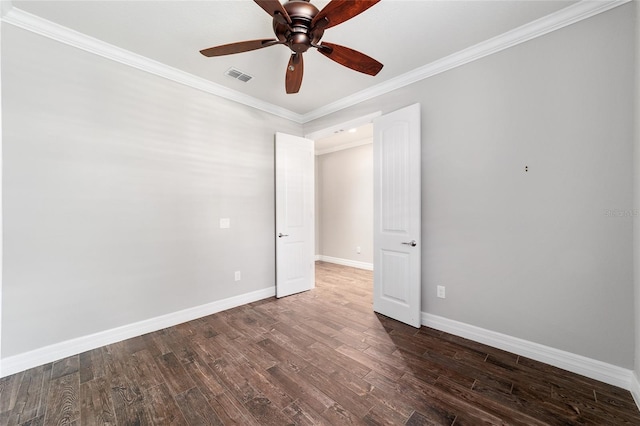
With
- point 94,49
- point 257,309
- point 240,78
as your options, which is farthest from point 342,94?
point 257,309

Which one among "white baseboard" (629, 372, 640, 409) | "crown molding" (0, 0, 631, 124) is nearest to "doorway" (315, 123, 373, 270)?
"crown molding" (0, 0, 631, 124)

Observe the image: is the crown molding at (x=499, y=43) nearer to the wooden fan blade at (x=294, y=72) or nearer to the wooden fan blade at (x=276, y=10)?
the wooden fan blade at (x=294, y=72)

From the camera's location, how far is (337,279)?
4.63m

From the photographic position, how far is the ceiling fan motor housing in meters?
1.55

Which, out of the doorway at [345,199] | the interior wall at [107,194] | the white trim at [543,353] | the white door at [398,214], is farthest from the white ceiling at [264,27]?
the white trim at [543,353]

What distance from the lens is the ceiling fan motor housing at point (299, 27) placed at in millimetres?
1555

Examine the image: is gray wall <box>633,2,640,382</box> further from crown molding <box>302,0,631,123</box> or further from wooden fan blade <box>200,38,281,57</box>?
wooden fan blade <box>200,38,281,57</box>

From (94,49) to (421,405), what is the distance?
12.8 ft

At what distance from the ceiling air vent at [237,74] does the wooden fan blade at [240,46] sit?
1029mm

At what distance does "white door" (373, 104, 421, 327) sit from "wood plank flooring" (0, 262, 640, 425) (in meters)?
0.38

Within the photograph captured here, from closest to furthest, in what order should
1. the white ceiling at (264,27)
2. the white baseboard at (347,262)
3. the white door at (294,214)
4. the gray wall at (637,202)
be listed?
the gray wall at (637,202) < the white ceiling at (264,27) < the white door at (294,214) < the white baseboard at (347,262)

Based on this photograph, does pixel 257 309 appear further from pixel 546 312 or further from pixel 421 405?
pixel 546 312

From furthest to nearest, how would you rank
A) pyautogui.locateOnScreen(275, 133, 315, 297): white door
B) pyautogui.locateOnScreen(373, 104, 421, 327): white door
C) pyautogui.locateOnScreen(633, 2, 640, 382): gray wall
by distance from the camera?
pyautogui.locateOnScreen(275, 133, 315, 297): white door < pyautogui.locateOnScreen(373, 104, 421, 327): white door < pyautogui.locateOnScreen(633, 2, 640, 382): gray wall

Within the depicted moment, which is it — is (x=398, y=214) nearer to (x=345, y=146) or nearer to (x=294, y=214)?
(x=294, y=214)
